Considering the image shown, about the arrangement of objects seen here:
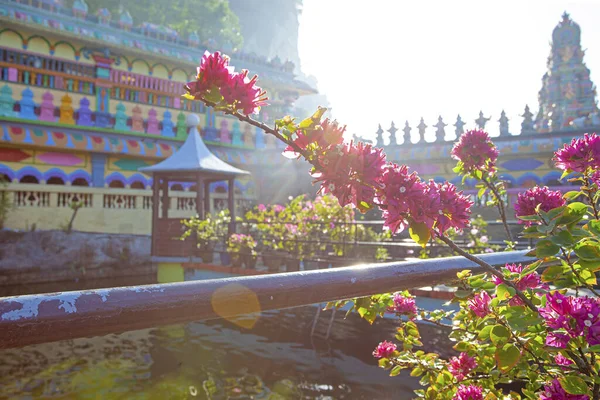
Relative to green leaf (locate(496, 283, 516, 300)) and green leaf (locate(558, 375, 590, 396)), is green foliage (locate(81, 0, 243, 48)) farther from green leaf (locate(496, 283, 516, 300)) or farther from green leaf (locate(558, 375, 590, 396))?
green leaf (locate(558, 375, 590, 396))

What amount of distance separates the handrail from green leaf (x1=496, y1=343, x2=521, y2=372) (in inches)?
11.0

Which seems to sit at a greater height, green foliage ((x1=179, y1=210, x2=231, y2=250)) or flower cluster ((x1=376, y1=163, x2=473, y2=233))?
flower cluster ((x1=376, y1=163, x2=473, y2=233))

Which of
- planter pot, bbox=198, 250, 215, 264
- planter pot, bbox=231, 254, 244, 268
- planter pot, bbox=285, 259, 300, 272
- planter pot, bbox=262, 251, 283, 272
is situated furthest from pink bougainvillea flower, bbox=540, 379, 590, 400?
planter pot, bbox=198, 250, 215, 264

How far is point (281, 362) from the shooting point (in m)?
6.21

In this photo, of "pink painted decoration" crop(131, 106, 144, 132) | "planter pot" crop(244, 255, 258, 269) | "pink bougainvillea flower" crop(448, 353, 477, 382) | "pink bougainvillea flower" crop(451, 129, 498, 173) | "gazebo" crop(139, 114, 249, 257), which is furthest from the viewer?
"pink painted decoration" crop(131, 106, 144, 132)

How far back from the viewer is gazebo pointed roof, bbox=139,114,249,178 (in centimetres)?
1123

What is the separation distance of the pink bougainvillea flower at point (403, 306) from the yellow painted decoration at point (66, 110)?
17.2m

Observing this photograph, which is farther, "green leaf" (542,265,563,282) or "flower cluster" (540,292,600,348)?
"green leaf" (542,265,563,282)

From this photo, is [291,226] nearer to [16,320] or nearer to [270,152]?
[16,320]

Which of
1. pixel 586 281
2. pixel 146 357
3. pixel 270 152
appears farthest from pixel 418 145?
pixel 586 281

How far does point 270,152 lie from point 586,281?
20628mm

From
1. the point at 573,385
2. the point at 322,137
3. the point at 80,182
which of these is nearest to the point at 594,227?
the point at 573,385

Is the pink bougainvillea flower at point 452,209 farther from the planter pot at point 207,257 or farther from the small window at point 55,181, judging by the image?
the small window at point 55,181

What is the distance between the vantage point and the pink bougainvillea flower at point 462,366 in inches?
70.1
